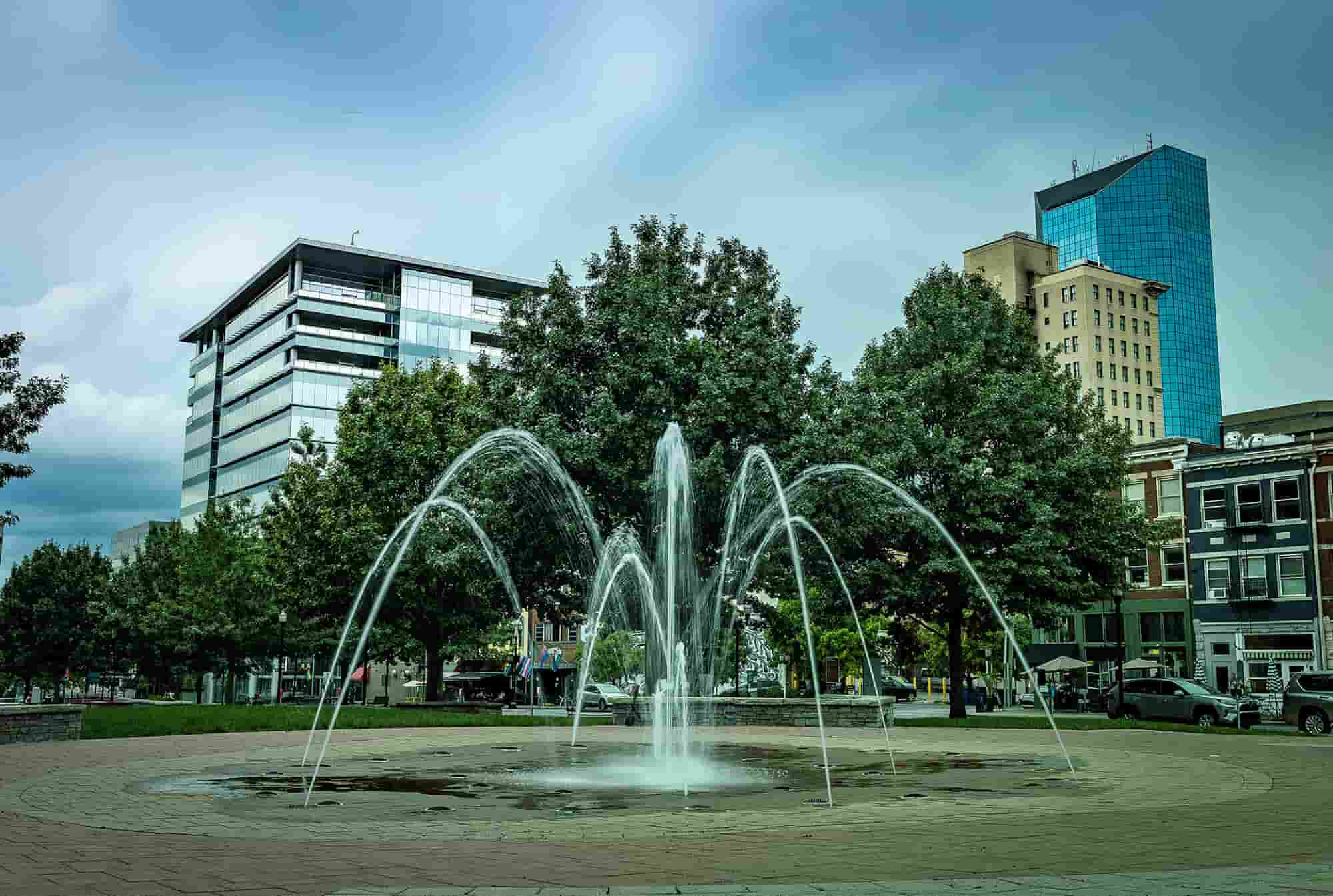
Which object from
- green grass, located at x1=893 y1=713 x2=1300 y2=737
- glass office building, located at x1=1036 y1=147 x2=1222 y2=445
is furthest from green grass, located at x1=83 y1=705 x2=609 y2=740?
glass office building, located at x1=1036 y1=147 x2=1222 y2=445

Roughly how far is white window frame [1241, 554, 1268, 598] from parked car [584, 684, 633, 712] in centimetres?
3146

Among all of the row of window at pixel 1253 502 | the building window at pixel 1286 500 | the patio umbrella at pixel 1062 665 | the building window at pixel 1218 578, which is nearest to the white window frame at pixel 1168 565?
the building window at pixel 1218 578

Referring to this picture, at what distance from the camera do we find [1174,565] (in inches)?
2527

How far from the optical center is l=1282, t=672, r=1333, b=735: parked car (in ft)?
107

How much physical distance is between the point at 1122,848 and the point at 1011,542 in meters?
27.3

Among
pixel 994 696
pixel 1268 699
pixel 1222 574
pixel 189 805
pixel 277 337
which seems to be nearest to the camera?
pixel 189 805

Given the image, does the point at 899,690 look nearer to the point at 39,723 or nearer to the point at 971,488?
the point at 971,488

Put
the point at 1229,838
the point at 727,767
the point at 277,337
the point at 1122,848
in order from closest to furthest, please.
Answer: the point at 1122,848, the point at 1229,838, the point at 727,767, the point at 277,337

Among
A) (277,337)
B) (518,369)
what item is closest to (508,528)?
(518,369)

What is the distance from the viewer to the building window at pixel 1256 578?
57.0m

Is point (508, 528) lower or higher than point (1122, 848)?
higher

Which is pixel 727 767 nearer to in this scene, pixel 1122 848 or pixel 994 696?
pixel 1122 848

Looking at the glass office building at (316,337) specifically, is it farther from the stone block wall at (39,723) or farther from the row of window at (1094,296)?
the stone block wall at (39,723)

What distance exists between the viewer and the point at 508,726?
32219 mm
